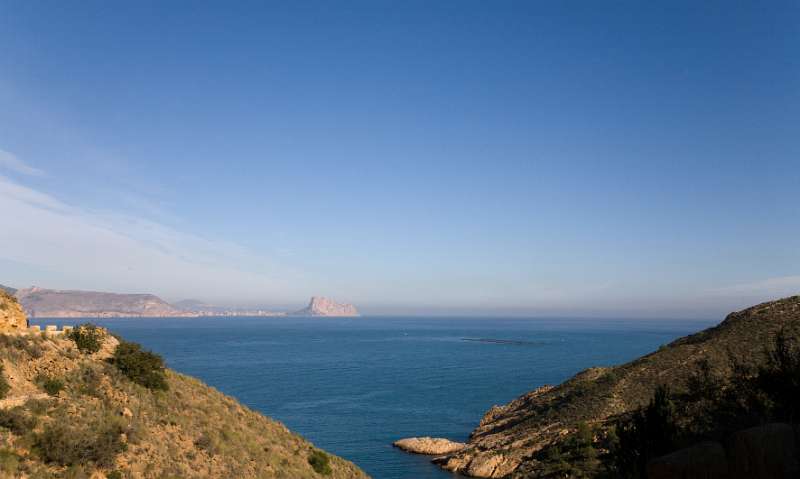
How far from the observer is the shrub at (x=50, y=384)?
78.3 feet

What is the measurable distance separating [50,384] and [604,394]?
6159 centimetres

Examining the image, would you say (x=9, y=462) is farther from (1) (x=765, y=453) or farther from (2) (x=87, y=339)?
(1) (x=765, y=453)

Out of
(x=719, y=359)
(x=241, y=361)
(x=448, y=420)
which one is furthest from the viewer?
(x=241, y=361)

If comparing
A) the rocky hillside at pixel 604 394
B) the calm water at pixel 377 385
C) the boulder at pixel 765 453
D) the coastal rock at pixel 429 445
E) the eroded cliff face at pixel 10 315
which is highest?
the eroded cliff face at pixel 10 315

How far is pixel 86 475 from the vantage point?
20.3 metres

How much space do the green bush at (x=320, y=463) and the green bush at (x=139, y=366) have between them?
1208 cm

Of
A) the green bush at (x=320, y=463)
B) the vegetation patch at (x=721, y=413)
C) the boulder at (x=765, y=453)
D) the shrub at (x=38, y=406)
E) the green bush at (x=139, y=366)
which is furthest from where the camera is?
the green bush at (x=320, y=463)

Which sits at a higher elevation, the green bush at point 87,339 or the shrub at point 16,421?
the green bush at point 87,339

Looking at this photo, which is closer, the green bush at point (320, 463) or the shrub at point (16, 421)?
the shrub at point (16, 421)

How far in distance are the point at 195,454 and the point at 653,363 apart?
6326 cm

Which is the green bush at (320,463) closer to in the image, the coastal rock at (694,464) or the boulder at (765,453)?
the coastal rock at (694,464)

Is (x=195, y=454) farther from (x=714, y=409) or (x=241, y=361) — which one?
(x=241, y=361)

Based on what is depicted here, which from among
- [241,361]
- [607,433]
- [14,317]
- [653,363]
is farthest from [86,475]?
[241,361]

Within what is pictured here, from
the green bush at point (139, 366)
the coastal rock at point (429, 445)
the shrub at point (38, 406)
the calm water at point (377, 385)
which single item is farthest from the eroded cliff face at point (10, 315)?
the coastal rock at point (429, 445)
